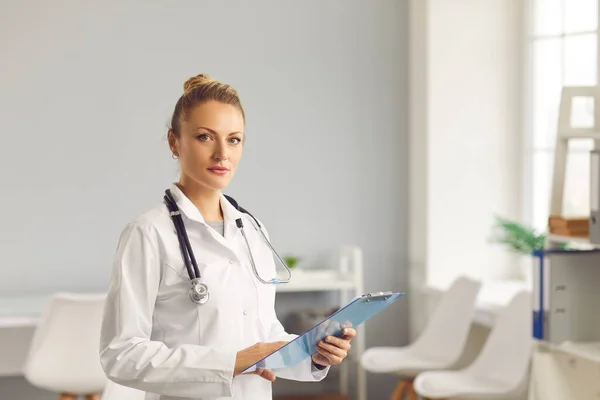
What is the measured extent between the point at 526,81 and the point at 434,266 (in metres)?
1.09

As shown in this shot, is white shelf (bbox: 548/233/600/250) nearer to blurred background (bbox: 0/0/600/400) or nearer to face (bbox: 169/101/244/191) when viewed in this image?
blurred background (bbox: 0/0/600/400)

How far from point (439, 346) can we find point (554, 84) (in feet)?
4.79

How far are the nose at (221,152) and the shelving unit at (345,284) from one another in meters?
2.76

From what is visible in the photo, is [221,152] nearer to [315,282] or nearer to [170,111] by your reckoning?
[315,282]

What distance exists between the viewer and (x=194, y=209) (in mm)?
1653

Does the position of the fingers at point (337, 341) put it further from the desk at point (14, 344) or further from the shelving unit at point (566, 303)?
the desk at point (14, 344)

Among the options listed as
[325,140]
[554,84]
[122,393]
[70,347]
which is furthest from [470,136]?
[122,393]

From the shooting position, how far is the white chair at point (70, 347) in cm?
354

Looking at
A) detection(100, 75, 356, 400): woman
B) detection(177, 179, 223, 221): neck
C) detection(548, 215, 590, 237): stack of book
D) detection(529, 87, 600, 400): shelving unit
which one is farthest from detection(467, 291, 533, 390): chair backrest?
detection(177, 179, 223, 221): neck

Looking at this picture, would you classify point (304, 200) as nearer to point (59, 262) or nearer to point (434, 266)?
point (434, 266)

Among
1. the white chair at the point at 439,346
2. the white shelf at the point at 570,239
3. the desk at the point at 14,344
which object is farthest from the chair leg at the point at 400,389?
the desk at the point at 14,344

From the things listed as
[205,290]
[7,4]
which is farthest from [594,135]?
[7,4]

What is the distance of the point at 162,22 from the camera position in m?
4.68

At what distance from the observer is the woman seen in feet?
4.99
